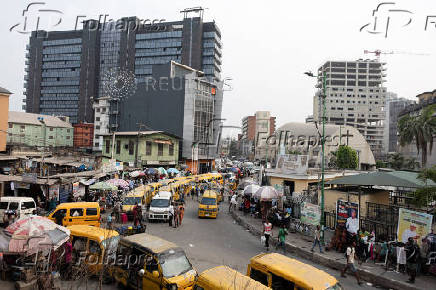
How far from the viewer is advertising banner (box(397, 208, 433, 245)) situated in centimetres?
1272

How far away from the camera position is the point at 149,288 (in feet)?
29.8

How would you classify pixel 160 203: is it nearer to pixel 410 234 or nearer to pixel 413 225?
pixel 410 234

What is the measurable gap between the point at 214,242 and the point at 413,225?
9.26 meters

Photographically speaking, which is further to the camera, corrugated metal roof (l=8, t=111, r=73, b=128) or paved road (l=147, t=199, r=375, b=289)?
corrugated metal roof (l=8, t=111, r=73, b=128)

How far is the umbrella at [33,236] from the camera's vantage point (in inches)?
374

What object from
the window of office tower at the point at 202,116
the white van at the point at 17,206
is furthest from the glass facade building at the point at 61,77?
the white van at the point at 17,206

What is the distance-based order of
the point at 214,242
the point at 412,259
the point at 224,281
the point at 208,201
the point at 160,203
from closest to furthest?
1. the point at 224,281
2. the point at 412,259
3. the point at 214,242
4. the point at 160,203
5. the point at 208,201

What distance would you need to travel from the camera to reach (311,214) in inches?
708

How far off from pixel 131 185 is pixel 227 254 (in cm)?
1936

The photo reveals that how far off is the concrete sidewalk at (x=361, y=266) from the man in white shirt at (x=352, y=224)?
1375 millimetres

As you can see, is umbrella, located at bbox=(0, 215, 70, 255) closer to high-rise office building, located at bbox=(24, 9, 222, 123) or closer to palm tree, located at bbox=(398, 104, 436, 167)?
palm tree, located at bbox=(398, 104, 436, 167)

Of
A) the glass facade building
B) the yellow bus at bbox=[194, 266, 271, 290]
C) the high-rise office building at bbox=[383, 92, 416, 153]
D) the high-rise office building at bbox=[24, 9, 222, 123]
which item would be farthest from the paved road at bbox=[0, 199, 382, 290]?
the high-rise office building at bbox=[383, 92, 416, 153]

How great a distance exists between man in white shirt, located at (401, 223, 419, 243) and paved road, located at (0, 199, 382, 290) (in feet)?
10.5

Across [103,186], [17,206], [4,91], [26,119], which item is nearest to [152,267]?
[17,206]
